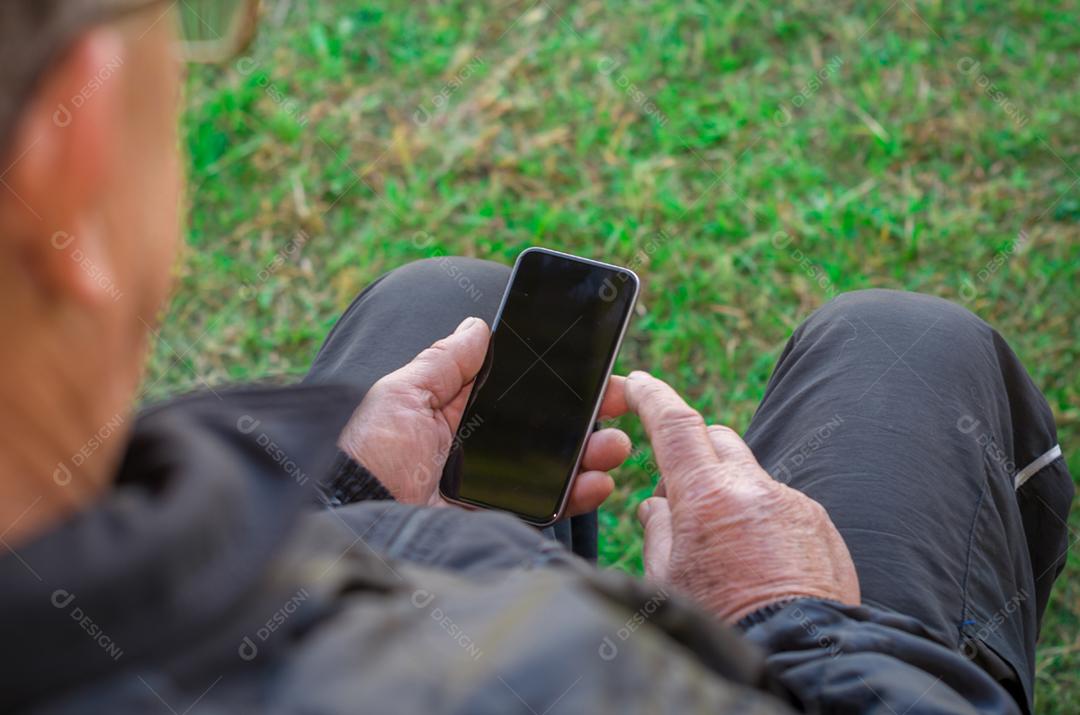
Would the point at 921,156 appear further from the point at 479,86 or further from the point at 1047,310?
the point at 479,86

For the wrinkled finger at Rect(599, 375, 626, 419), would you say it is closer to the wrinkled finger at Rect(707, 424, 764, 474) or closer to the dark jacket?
the wrinkled finger at Rect(707, 424, 764, 474)

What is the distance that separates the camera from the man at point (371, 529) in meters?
0.62

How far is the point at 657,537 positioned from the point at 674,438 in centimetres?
15

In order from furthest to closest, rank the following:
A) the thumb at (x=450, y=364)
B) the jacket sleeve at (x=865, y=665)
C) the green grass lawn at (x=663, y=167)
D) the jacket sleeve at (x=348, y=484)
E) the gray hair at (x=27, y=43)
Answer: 1. the green grass lawn at (x=663, y=167)
2. the thumb at (x=450, y=364)
3. the jacket sleeve at (x=348, y=484)
4. the jacket sleeve at (x=865, y=665)
5. the gray hair at (x=27, y=43)

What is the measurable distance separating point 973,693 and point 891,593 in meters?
0.21

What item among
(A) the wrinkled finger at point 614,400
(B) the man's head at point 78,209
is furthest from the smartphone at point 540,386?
(B) the man's head at point 78,209

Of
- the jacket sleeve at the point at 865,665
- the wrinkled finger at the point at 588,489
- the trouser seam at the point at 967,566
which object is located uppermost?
the jacket sleeve at the point at 865,665

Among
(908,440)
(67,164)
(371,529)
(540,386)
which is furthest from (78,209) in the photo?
(908,440)

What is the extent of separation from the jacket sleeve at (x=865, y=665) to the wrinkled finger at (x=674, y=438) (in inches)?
9.1

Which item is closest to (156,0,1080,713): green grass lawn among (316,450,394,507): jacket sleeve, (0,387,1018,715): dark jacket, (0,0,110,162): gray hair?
(316,450,394,507): jacket sleeve

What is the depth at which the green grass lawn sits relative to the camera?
231 cm

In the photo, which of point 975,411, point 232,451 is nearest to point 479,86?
point 975,411

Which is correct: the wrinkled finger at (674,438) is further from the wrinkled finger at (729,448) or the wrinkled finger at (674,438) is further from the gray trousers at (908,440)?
the gray trousers at (908,440)

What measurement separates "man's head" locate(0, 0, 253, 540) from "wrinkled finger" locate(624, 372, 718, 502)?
805mm
